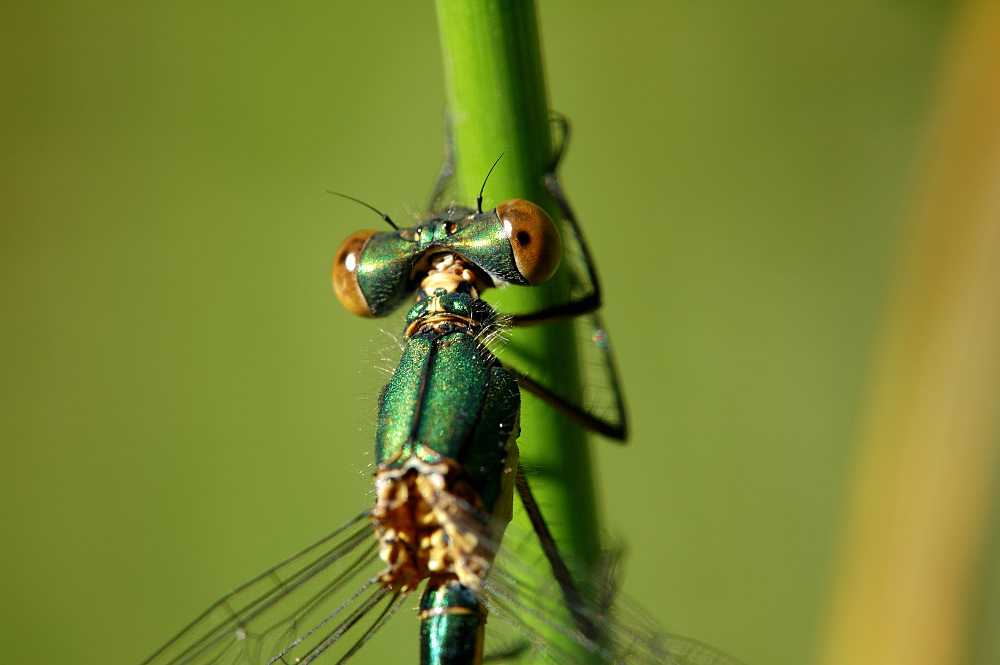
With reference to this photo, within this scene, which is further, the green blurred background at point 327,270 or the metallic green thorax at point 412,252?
the green blurred background at point 327,270

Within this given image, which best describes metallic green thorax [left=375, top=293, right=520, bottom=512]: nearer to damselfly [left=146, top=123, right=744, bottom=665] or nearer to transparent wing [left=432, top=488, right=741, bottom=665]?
damselfly [left=146, top=123, right=744, bottom=665]

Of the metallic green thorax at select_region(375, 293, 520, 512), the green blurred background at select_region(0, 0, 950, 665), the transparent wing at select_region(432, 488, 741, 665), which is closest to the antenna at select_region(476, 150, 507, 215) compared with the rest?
the metallic green thorax at select_region(375, 293, 520, 512)

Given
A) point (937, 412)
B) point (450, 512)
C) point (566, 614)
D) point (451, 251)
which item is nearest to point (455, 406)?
point (450, 512)

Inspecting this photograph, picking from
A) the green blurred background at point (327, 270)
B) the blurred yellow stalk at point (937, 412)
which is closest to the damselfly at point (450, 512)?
the green blurred background at point (327, 270)

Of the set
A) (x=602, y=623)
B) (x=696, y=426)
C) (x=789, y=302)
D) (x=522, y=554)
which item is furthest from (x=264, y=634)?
(x=789, y=302)

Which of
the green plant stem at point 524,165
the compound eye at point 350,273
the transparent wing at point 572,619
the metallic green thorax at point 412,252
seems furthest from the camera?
the compound eye at point 350,273

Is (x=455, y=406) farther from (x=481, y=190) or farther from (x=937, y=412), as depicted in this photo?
(x=937, y=412)

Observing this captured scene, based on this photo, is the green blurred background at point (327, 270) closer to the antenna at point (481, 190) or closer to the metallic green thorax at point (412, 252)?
the metallic green thorax at point (412, 252)
